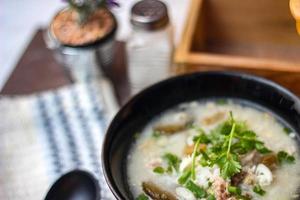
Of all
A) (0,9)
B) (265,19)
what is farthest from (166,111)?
(0,9)

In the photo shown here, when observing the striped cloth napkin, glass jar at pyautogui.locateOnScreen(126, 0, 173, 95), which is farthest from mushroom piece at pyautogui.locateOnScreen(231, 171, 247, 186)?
glass jar at pyautogui.locateOnScreen(126, 0, 173, 95)

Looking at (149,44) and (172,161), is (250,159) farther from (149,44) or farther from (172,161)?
(149,44)

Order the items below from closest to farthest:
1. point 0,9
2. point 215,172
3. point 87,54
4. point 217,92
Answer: point 215,172 < point 217,92 < point 87,54 < point 0,9

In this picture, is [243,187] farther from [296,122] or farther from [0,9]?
[0,9]

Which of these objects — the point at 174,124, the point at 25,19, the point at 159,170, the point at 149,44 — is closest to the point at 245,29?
the point at 149,44

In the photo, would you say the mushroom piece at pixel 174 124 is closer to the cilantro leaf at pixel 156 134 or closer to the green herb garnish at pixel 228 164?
the cilantro leaf at pixel 156 134

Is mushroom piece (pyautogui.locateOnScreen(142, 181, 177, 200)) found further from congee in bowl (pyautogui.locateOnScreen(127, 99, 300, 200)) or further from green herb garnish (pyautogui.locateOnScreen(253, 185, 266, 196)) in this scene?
green herb garnish (pyautogui.locateOnScreen(253, 185, 266, 196))
